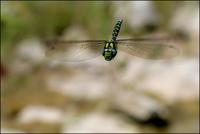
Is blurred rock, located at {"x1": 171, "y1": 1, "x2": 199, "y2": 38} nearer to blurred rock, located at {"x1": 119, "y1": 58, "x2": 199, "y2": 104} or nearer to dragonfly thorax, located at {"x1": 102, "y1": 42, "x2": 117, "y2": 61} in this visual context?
blurred rock, located at {"x1": 119, "y1": 58, "x2": 199, "y2": 104}

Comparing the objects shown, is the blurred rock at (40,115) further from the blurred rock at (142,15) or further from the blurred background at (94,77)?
the blurred rock at (142,15)

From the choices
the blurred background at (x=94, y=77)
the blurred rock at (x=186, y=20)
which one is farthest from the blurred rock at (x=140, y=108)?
the blurred rock at (x=186, y=20)

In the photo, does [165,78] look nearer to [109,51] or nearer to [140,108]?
[140,108]

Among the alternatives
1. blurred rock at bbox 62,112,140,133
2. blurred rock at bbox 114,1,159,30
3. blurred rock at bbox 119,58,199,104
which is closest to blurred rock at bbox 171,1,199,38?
blurred rock at bbox 114,1,159,30

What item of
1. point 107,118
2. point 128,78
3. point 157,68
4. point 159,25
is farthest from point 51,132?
point 159,25

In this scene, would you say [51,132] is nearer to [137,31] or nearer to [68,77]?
[68,77]
